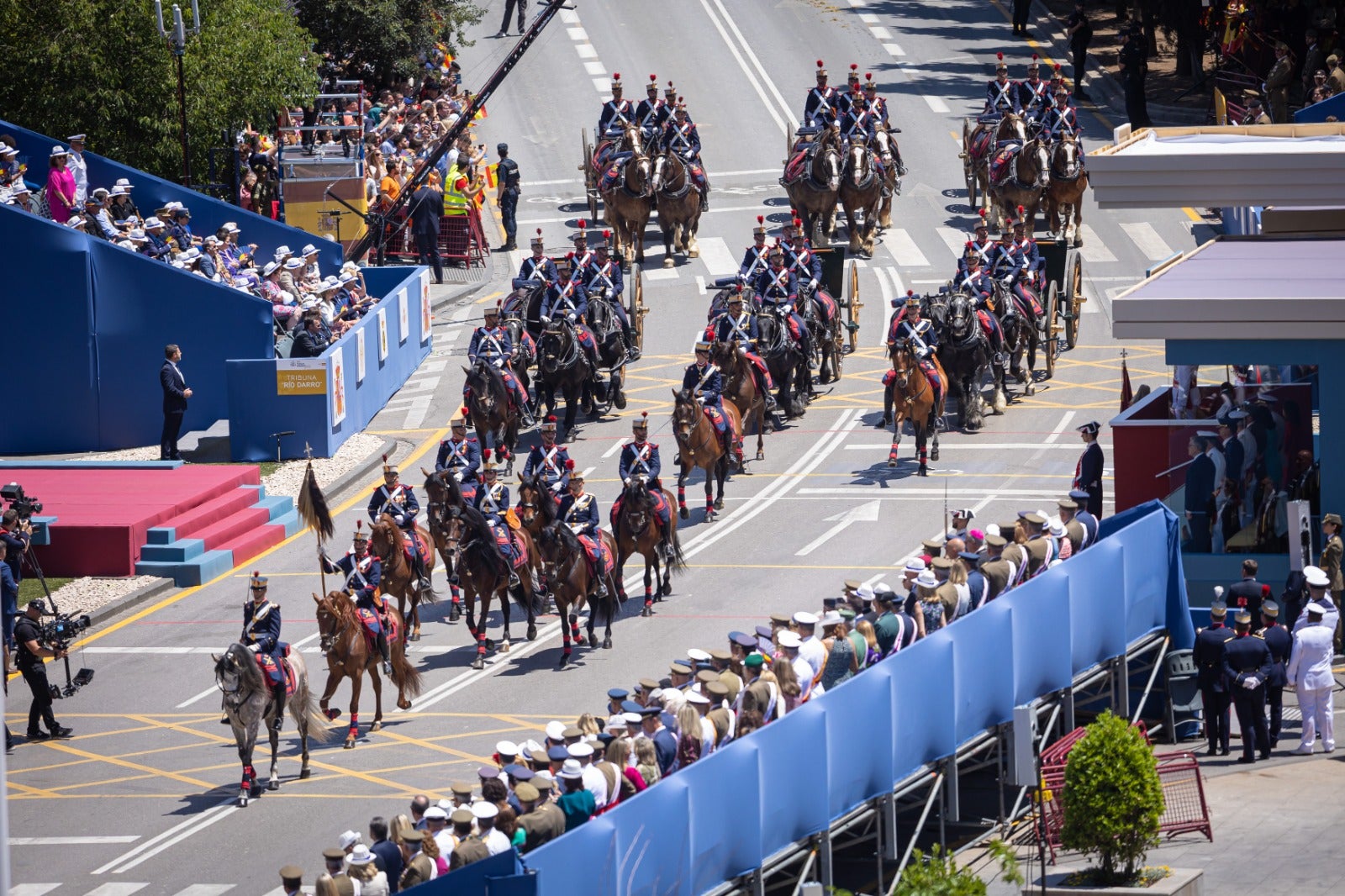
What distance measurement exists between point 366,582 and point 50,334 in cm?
1535

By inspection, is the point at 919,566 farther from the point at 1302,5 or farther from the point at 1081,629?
the point at 1302,5

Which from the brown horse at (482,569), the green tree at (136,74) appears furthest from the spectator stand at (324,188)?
the brown horse at (482,569)

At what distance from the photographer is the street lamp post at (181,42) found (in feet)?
131

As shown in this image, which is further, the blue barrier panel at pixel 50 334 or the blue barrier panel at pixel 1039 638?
the blue barrier panel at pixel 50 334

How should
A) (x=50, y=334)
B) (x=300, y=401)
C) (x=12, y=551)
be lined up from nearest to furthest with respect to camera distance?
(x=12, y=551)
(x=300, y=401)
(x=50, y=334)

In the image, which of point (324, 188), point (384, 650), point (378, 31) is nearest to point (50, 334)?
point (324, 188)

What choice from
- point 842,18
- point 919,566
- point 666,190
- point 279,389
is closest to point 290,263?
point 279,389

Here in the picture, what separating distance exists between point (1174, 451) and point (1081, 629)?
5347mm

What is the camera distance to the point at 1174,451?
27.0 m

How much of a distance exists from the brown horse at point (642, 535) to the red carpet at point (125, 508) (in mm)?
7035

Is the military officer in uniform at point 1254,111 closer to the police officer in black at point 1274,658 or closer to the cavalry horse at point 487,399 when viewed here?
the cavalry horse at point 487,399

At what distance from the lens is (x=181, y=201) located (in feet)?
137

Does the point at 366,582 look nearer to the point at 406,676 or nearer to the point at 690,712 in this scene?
the point at 406,676

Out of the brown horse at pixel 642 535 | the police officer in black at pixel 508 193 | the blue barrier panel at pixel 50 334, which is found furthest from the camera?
the police officer in black at pixel 508 193
